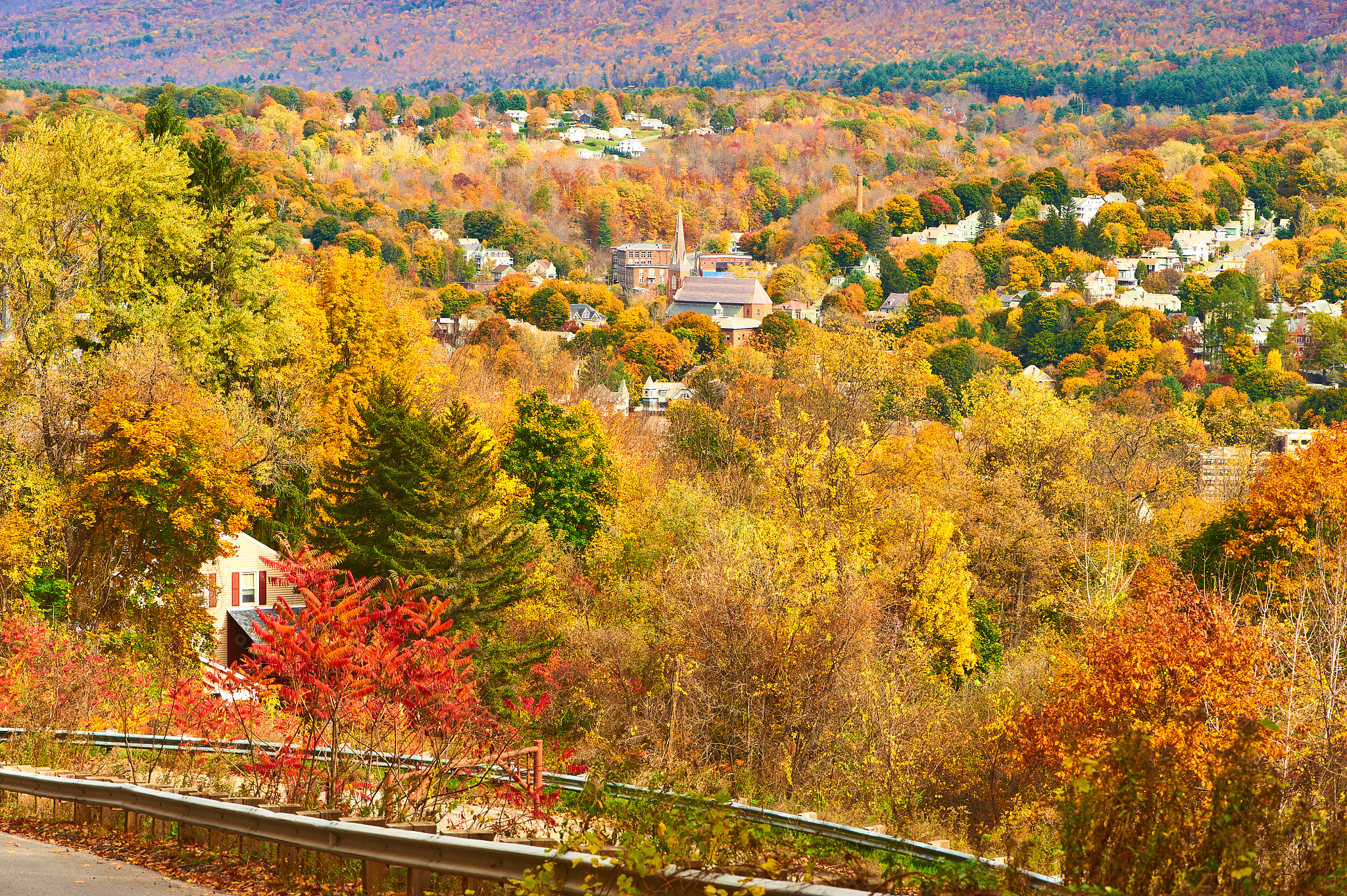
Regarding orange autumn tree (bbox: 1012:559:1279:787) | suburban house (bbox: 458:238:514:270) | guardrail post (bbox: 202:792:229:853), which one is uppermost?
guardrail post (bbox: 202:792:229:853)

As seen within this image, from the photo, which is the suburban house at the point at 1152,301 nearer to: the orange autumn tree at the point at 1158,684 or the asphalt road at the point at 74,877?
the orange autumn tree at the point at 1158,684

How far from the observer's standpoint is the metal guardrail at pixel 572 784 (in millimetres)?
9078

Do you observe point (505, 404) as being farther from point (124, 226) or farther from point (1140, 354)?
point (1140, 354)

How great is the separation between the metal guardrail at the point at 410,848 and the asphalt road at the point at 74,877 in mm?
393

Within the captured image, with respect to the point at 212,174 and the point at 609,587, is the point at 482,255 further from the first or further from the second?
the point at 609,587

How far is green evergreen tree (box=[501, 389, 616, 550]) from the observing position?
3756 cm

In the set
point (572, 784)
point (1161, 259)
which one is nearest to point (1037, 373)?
point (1161, 259)

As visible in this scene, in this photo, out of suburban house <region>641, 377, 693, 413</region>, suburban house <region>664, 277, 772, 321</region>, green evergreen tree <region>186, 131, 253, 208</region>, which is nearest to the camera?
green evergreen tree <region>186, 131, 253, 208</region>

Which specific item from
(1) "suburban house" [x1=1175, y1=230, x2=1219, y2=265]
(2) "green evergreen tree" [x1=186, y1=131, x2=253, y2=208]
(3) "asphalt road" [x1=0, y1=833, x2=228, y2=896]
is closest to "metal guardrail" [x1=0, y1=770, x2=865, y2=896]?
(3) "asphalt road" [x1=0, y1=833, x2=228, y2=896]

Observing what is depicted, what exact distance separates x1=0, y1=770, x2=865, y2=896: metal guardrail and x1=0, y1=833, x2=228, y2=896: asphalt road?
0.39 meters

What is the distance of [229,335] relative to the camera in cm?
3098

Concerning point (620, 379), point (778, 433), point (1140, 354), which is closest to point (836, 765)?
point (778, 433)

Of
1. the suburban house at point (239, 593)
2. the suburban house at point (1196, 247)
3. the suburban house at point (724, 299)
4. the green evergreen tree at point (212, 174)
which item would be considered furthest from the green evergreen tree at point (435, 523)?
the suburban house at point (1196, 247)

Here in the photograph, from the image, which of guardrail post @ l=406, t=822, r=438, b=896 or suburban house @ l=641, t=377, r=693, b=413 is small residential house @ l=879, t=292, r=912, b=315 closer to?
suburban house @ l=641, t=377, r=693, b=413
